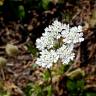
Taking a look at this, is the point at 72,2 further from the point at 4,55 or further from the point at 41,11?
the point at 4,55

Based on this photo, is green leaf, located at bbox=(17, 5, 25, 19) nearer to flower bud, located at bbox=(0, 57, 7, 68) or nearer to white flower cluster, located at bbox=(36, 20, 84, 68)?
flower bud, located at bbox=(0, 57, 7, 68)

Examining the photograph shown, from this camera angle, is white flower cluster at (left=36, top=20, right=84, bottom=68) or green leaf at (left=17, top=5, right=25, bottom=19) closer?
white flower cluster at (left=36, top=20, right=84, bottom=68)

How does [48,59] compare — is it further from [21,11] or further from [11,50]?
[21,11]

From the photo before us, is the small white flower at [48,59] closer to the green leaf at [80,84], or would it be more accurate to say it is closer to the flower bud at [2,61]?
the green leaf at [80,84]

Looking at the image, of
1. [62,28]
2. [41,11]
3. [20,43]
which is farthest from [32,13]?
[62,28]

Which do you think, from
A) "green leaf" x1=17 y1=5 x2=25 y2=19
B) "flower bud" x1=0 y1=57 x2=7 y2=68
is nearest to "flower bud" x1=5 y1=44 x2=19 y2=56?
"flower bud" x1=0 y1=57 x2=7 y2=68

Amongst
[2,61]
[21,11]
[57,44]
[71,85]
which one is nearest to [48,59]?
[57,44]
